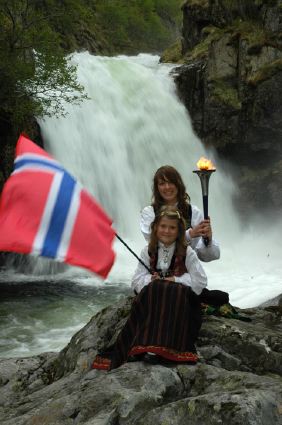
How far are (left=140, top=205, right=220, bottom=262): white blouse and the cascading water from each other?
230 inches

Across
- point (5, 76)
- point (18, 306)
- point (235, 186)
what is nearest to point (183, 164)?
point (235, 186)

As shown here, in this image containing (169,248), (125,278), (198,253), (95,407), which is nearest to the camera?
(95,407)

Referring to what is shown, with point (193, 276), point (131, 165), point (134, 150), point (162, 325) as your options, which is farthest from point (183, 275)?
point (134, 150)

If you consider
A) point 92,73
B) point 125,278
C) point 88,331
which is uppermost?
point 92,73

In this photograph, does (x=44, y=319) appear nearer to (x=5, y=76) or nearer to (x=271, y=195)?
(x=5, y=76)

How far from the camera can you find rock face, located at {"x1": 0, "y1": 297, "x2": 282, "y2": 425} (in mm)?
2969

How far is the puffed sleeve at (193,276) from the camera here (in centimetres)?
407

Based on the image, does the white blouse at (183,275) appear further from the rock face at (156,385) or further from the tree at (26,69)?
the tree at (26,69)

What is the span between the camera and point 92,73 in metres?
19.3

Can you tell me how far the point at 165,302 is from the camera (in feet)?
12.7

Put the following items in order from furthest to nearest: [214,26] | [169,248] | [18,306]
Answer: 1. [214,26]
2. [18,306]
3. [169,248]

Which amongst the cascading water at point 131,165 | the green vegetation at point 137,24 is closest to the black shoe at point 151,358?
the cascading water at point 131,165

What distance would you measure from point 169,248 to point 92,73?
53.7 feet

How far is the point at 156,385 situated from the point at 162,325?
19.8 inches
